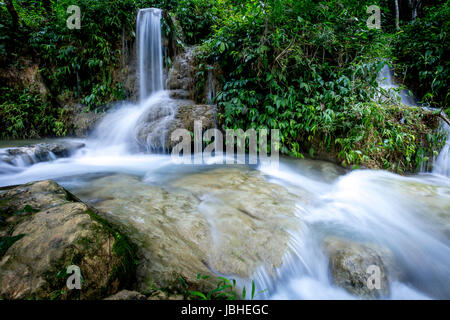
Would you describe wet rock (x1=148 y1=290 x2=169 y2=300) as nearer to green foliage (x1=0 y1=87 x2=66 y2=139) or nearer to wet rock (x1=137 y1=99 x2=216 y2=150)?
wet rock (x1=137 y1=99 x2=216 y2=150)

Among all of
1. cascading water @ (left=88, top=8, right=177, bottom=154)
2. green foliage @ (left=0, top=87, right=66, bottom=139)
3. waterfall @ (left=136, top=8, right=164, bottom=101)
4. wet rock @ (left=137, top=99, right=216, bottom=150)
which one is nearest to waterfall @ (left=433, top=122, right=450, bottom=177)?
wet rock @ (left=137, top=99, right=216, bottom=150)

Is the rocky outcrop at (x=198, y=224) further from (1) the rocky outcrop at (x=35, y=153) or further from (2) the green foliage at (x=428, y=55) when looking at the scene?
(2) the green foliage at (x=428, y=55)

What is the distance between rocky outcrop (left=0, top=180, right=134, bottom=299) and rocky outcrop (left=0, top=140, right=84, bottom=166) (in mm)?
3229

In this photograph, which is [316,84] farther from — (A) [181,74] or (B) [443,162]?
(A) [181,74]

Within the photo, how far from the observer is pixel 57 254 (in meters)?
Answer: 1.10

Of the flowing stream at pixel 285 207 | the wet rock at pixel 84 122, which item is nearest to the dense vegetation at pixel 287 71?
the wet rock at pixel 84 122

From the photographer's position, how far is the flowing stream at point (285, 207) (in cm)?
174

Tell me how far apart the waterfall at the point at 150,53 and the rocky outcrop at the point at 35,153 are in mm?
2553

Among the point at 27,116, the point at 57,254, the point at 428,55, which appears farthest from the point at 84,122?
the point at 428,55

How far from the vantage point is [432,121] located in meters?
4.12

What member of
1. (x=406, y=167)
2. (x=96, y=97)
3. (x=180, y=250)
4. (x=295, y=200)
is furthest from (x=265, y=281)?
(x=96, y=97)
